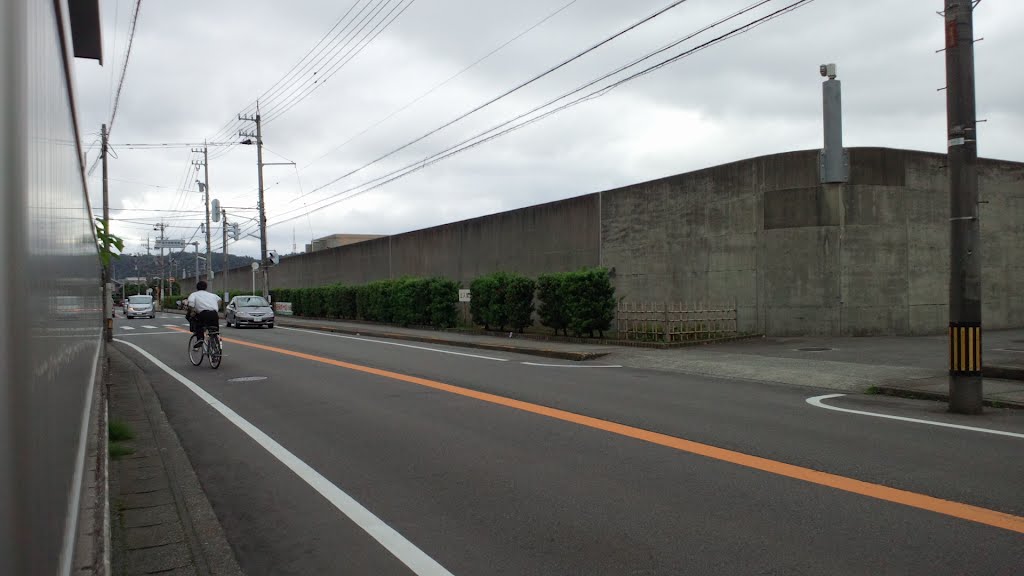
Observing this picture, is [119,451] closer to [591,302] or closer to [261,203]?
[591,302]

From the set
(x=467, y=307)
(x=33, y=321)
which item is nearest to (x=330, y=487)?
(x=33, y=321)

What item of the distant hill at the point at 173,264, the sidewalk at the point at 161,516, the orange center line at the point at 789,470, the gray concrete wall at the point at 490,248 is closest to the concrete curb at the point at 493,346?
the gray concrete wall at the point at 490,248

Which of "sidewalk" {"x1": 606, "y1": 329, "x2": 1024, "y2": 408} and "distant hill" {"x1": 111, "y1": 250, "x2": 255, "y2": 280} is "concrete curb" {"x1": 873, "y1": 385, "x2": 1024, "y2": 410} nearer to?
"sidewalk" {"x1": 606, "y1": 329, "x2": 1024, "y2": 408}

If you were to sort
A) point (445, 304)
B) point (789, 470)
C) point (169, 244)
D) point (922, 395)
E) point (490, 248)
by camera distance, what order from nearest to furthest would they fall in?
1. point (789, 470)
2. point (922, 395)
3. point (445, 304)
4. point (490, 248)
5. point (169, 244)

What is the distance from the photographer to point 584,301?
21453 mm

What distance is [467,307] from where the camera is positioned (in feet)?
101

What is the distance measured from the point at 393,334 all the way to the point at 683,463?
2095 cm

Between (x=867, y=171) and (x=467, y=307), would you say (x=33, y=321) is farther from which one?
(x=467, y=307)

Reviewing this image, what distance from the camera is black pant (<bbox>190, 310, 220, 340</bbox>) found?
14977mm

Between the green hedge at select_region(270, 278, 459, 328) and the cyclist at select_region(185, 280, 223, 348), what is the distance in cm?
1411

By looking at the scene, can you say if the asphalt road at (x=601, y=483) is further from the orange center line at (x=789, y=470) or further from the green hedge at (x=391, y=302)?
the green hedge at (x=391, y=302)

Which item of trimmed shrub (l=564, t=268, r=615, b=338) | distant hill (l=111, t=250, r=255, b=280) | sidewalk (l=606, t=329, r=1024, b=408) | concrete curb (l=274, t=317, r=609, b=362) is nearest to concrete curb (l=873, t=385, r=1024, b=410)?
sidewalk (l=606, t=329, r=1024, b=408)

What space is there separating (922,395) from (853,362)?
3.99 metres

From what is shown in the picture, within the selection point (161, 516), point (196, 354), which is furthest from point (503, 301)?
point (161, 516)
